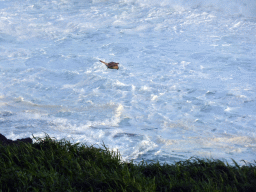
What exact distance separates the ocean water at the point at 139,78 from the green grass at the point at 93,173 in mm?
923

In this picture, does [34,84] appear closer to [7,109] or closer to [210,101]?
[7,109]

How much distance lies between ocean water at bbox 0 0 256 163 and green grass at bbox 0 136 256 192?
36.4 inches

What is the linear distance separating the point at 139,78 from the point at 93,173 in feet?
16.2

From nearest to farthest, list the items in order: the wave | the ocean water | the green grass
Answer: the green grass < the ocean water < the wave

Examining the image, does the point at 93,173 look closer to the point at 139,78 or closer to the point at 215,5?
the point at 139,78

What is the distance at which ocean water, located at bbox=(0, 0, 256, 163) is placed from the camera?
5.73 metres

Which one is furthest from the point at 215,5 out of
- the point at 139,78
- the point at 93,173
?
the point at 93,173

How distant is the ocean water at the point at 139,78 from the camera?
5734 millimetres

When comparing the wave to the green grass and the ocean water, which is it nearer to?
the ocean water

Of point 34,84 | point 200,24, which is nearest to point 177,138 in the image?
point 34,84

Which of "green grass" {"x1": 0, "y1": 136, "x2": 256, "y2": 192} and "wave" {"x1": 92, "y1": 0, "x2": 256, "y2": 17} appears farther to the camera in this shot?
"wave" {"x1": 92, "y1": 0, "x2": 256, "y2": 17}

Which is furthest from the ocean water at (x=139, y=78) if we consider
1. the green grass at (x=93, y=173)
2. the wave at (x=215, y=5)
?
the green grass at (x=93, y=173)

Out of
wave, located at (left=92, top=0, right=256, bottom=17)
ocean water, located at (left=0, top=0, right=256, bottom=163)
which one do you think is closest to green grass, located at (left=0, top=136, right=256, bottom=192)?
ocean water, located at (left=0, top=0, right=256, bottom=163)

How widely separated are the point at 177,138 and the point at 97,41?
6.54 metres
